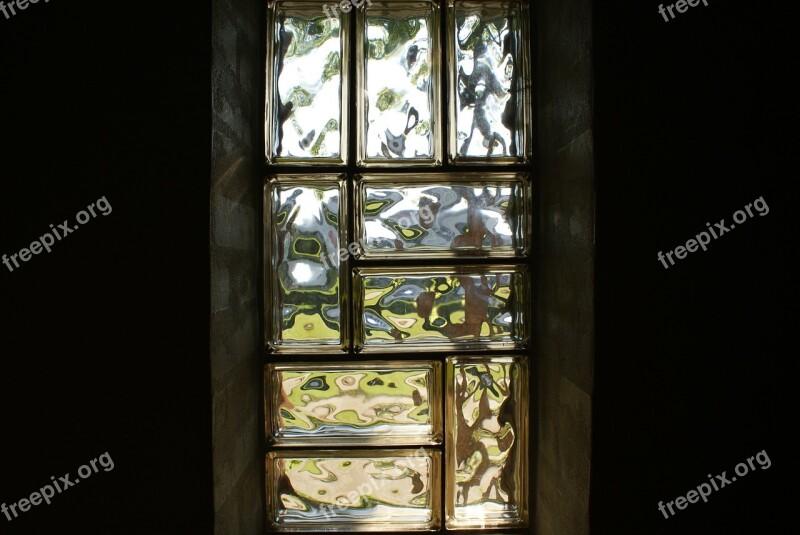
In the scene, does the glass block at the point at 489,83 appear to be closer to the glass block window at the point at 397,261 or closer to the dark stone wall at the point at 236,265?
the glass block window at the point at 397,261

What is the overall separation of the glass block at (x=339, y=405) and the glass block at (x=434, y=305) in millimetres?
82

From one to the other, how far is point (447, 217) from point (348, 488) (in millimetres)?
830

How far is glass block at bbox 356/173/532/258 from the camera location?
130 cm

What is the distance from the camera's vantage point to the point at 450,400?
4.29 ft

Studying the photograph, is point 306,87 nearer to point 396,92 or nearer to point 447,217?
point 396,92

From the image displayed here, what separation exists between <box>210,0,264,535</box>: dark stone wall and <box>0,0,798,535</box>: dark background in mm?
40

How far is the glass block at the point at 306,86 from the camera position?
129cm

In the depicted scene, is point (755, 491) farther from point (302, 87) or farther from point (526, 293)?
point (302, 87)

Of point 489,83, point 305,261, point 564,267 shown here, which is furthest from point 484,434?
point 489,83

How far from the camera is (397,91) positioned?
130 centimetres

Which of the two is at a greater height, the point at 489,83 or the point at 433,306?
the point at 489,83

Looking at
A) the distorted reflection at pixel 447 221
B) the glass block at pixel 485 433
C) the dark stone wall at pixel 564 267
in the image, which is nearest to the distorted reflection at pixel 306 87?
the distorted reflection at pixel 447 221

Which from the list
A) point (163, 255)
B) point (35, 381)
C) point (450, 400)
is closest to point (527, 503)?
point (450, 400)

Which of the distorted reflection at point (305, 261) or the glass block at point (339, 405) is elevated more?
the distorted reflection at point (305, 261)
